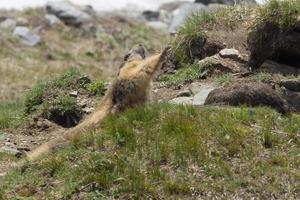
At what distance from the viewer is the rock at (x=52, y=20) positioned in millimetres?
31075

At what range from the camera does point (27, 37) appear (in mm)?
29234

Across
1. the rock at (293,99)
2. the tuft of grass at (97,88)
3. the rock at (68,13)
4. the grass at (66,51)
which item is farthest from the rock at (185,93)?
the rock at (68,13)

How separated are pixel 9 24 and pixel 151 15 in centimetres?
818

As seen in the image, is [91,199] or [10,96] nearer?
[91,199]

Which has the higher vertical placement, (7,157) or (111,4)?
(7,157)

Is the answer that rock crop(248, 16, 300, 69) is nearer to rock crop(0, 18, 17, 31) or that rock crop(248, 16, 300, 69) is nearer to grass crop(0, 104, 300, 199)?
grass crop(0, 104, 300, 199)

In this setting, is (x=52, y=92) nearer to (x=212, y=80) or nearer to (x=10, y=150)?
(x=10, y=150)

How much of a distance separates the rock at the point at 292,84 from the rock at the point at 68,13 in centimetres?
2212

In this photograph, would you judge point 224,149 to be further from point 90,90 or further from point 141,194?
point 90,90

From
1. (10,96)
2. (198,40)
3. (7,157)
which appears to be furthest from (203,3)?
(7,157)

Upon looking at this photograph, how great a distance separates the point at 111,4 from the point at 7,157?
27.5 metres

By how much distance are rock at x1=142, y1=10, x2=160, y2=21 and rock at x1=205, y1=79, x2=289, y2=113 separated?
2555 cm

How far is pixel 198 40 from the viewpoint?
13.0 meters

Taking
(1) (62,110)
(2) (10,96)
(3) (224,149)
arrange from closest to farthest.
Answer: (3) (224,149), (1) (62,110), (2) (10,96)
